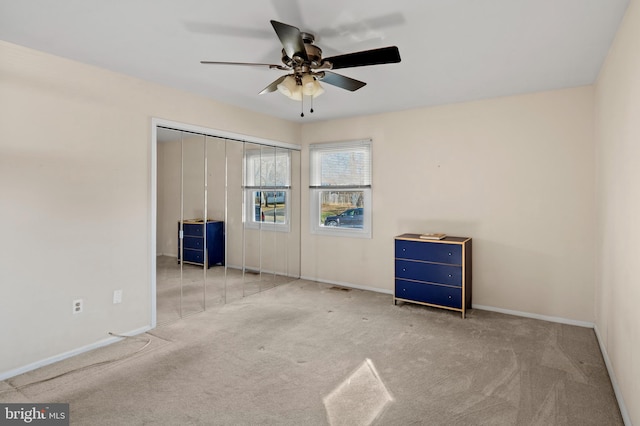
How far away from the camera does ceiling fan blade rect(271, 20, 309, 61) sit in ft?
6.11

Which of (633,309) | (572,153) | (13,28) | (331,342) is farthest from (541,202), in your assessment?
(13,28)

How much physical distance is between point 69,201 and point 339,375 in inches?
105

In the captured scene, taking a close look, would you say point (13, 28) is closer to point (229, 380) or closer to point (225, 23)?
point (225, 23)

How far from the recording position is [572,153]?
12.0 ft

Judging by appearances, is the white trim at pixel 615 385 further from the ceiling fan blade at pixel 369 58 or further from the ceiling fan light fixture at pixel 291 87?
the ceiling fan light fixture at pixel 291 87

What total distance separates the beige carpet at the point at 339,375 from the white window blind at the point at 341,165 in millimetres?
2079

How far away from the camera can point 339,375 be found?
8.80 ft

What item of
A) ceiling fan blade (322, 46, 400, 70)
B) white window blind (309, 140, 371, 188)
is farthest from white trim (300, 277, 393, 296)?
ceiling fan blade (322, 46, 400, 70)

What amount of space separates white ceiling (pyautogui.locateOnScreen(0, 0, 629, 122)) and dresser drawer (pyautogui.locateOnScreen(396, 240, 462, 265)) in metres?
1.76

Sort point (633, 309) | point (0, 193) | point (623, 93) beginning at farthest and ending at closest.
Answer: point (0, 193)
point (623, 93)
point (633, 309)

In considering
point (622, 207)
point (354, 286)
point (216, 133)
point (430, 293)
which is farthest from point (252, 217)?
point (622, 207)

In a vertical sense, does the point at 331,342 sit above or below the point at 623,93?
below

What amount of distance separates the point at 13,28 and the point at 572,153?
16.4ft

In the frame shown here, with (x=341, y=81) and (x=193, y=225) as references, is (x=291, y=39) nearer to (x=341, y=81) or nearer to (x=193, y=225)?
(x=341, y=81)
